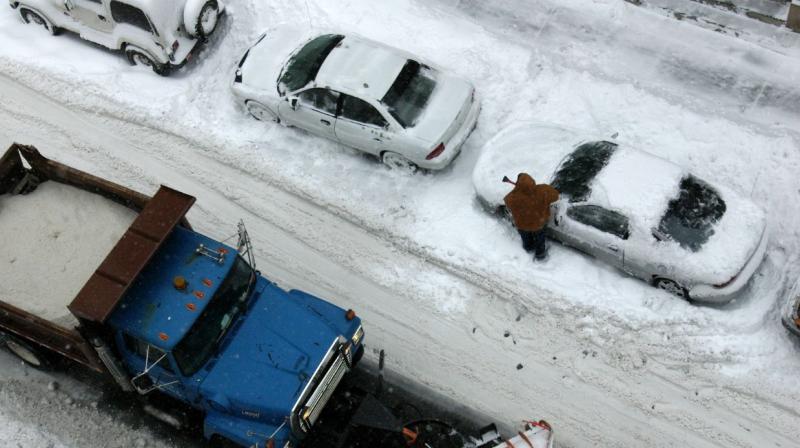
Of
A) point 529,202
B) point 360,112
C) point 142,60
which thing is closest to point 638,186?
point 529,202

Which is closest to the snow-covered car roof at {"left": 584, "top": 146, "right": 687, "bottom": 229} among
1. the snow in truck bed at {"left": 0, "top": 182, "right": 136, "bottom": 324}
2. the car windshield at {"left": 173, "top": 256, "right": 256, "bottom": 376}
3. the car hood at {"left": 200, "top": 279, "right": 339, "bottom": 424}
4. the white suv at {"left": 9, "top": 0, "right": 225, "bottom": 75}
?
the car hood at {"left": 200, "top": 279, "right": 339, "bottom": 424}

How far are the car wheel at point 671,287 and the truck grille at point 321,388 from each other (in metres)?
4.49

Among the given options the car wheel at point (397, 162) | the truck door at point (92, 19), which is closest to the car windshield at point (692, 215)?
the car wheel at point (397, 162)

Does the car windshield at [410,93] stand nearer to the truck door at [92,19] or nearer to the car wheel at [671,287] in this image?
the car wheel at [671,287]

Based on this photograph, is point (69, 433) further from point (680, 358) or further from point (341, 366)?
point (680, 358)

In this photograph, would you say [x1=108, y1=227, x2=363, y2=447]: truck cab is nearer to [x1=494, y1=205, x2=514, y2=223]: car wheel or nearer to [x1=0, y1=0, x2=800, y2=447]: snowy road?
[x1=0, y1=0, x2=800, y2=447]: snowy road

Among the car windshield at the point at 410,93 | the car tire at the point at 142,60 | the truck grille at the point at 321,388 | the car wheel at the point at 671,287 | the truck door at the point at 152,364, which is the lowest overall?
the truck door at the point at 152,364

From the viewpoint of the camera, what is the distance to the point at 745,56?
41.8 ft

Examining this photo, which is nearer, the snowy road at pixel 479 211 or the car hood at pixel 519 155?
the snowy road at pixel 479 211

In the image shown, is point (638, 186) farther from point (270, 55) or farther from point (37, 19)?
point (37, 19)

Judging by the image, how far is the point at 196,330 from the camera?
28.5 ft

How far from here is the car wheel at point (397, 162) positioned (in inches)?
465

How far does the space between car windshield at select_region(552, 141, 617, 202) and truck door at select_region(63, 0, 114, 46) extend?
27.0ft

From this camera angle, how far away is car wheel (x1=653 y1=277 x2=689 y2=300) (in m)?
10.4
